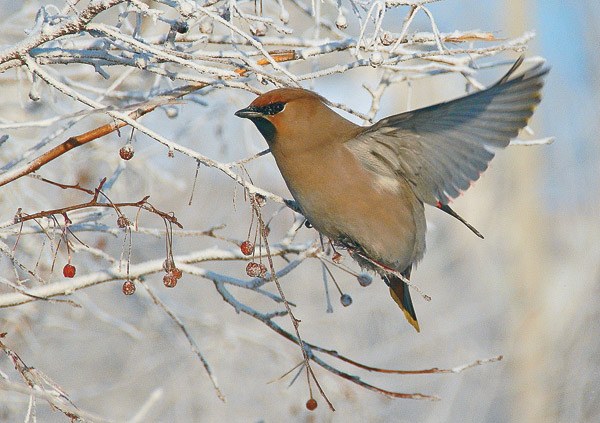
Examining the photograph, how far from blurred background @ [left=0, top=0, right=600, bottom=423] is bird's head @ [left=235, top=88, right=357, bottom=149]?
48 cm

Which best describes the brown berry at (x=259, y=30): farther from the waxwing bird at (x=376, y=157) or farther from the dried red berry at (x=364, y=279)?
the dried red berry at (x=364, y=279)

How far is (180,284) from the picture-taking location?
8234 mm

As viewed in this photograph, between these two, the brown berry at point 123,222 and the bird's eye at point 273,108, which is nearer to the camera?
the brown berry at point 123,222

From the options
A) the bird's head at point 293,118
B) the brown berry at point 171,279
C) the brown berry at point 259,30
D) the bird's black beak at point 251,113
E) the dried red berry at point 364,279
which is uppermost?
the brown berry at point 259,30

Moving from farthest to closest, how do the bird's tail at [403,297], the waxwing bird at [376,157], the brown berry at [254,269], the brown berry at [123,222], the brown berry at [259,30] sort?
the bird's tail at [403,297] < the waxwing bird at [376,157] < the brown berry at [259,30] < the brown berry at [254,269] < the brown berry at [123,222]

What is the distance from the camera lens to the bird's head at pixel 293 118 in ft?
9.05

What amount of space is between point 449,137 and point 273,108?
0.66 meters

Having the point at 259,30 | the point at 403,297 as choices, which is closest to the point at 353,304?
the point at 403,297

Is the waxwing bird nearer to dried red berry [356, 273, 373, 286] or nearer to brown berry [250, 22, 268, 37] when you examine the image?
dried red berry [356, 273, 373, 286]

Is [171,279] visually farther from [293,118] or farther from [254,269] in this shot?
[293,118]

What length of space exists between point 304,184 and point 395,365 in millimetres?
5468

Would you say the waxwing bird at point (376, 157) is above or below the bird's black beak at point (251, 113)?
below

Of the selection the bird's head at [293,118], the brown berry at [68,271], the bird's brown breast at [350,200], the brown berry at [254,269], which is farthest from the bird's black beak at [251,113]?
the brown berry at [68,271]

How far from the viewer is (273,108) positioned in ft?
9.14
